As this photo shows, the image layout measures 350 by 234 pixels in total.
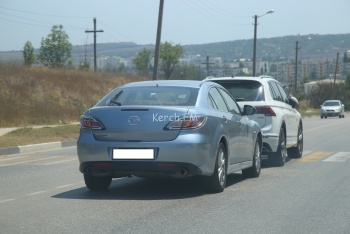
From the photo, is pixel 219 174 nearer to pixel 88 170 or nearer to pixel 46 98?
pixel 88 170

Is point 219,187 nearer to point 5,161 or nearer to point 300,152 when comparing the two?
point 300,152

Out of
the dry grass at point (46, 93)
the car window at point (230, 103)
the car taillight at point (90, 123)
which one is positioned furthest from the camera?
the dry grass at point (46, 93)

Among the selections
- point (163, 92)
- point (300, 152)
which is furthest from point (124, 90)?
point (300, 152)

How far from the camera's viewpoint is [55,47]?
244 ft

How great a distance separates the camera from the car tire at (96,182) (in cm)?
1090

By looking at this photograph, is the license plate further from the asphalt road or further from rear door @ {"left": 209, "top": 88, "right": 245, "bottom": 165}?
rear door @ {"left": 209, "top": 88, "right": 245, "bottom": 165}

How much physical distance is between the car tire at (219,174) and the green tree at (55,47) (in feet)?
207

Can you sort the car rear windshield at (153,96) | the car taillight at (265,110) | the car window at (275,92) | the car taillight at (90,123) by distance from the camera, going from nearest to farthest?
1. the car taillight at (90,123)
2. the car rear windshield at (153,96)
3. the car taillight at (265,110)
4. the car window at (275,92)

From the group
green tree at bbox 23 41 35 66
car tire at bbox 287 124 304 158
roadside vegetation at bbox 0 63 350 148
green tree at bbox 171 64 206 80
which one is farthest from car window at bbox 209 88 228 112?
green tree at bbox 23 41 35 66

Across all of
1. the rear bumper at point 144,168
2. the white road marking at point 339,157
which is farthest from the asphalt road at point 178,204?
the white road marking at point 339,157

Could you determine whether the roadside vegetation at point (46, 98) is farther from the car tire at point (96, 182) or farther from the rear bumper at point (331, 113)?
the rear bumper at point (331, 113)

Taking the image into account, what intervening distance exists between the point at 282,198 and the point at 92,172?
259cm

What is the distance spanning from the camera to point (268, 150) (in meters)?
15.1

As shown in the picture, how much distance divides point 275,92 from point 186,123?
245 inches
